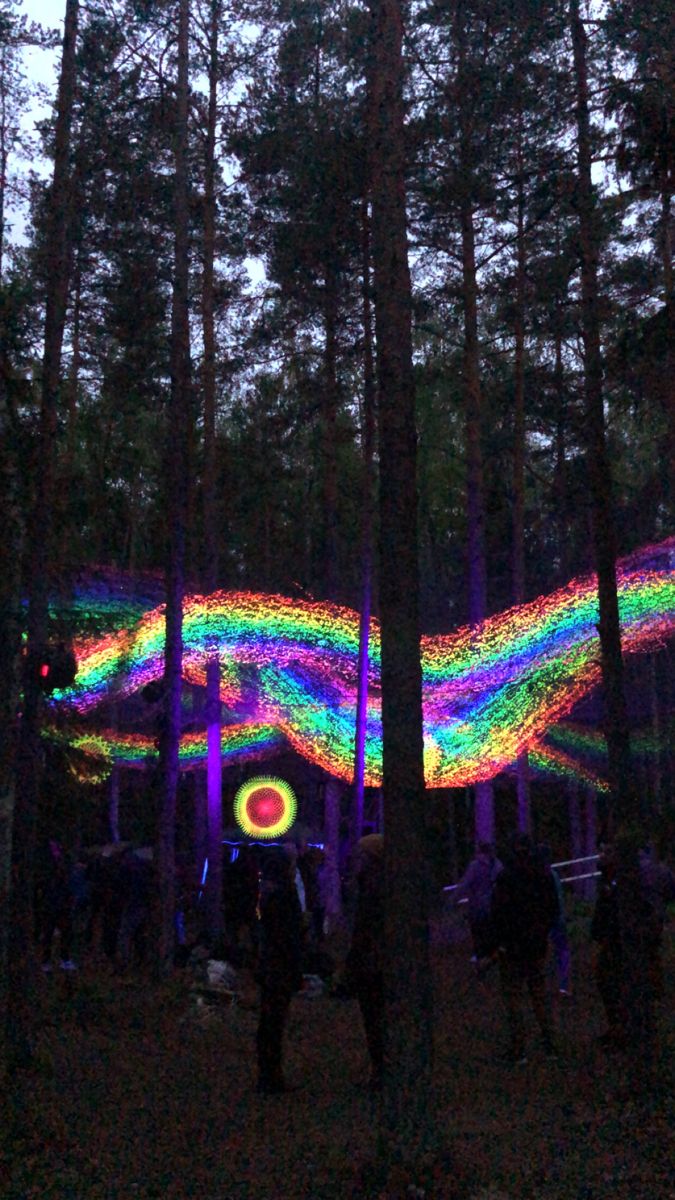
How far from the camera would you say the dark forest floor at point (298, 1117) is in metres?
6.43

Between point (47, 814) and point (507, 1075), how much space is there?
8.92m

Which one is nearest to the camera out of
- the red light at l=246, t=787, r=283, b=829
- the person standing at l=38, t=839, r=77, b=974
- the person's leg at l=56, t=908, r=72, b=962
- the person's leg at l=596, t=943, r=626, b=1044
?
the person's leg at l=596, t=943, r=626, b=1044

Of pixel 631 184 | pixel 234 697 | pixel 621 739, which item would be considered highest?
pixel 631 184

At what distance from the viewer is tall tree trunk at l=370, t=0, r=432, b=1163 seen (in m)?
6.25

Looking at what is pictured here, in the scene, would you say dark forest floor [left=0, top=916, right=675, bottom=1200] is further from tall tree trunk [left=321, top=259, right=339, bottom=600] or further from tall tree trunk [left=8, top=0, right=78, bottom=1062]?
tall tree trunk [left=321, top=259, right=339, bottom=600]

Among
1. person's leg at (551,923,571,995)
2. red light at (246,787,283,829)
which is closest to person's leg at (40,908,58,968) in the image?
person's leg at (551,923,571,995)

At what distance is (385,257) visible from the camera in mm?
7145

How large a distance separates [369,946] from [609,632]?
2.72 m

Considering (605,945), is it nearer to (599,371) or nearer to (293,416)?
(599,371)

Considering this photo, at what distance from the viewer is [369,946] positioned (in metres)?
8.36

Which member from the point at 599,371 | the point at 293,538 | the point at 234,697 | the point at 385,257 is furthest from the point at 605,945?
the point at 293,538

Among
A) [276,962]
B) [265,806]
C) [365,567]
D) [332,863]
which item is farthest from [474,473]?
[276,962]

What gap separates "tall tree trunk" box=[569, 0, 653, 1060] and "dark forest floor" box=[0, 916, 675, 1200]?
69 cm

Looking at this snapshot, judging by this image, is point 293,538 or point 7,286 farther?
point 293,538
